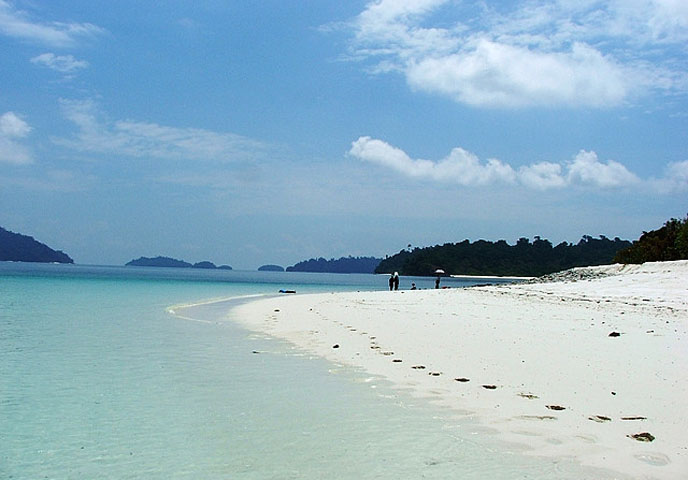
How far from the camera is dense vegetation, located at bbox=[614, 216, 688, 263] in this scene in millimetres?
52312

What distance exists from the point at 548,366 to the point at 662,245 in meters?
56.0

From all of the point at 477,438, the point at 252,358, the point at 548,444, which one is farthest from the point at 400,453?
the point at 252,358

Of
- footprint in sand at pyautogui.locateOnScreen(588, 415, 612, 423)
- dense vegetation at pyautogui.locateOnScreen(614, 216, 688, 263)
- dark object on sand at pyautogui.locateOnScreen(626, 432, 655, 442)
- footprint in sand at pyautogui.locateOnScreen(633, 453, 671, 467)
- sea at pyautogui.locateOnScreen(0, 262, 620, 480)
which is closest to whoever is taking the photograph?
footprint in sand at pyautogui.locateOnScreen(633, 453, 671, 467)

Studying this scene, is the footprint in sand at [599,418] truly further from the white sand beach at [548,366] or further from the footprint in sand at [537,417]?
the footprint in sand at [537,417]

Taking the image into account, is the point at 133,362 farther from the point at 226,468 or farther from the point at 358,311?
the point at 358,311

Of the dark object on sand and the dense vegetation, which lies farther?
the dense vegetation

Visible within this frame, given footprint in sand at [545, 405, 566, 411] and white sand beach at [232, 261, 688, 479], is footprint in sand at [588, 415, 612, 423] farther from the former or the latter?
footprint in sand at [545, 405, 566, 411]

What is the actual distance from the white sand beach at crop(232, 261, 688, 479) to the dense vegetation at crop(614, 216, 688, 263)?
3502cm

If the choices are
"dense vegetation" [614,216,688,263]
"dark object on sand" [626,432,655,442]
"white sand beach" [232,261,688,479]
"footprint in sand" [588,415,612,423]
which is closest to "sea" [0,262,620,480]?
"white sand beach" [232,261,688,479]

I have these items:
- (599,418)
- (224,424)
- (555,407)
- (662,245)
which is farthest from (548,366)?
(662,245)

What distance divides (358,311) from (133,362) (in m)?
12.8

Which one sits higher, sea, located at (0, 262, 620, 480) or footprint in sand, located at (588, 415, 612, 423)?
footprint in sand, located at (588, 415, 612, 423)

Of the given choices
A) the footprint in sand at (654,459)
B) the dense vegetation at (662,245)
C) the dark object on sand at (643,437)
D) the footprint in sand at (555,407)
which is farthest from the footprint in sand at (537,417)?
the dense vegetation at (662,245)

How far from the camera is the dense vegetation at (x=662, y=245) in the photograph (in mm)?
52312
